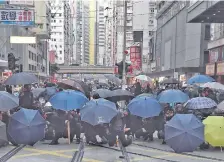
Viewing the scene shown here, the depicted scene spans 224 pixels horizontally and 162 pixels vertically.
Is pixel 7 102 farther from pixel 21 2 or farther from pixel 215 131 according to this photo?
pixel 21 2

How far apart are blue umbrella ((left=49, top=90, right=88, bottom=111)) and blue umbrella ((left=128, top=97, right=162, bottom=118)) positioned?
1457 mm

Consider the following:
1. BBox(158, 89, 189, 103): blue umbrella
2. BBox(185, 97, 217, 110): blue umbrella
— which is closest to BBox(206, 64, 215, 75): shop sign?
BBox(158, 89, 189, 103): blue umbrella

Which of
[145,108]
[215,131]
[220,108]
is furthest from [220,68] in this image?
[215,131]

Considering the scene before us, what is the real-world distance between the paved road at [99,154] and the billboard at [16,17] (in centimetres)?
1588

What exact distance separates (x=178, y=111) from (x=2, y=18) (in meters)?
17.1

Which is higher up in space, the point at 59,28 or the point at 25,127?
the point at 59,28

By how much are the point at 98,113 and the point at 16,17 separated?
17.2 metres

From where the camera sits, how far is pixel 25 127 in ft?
36.4

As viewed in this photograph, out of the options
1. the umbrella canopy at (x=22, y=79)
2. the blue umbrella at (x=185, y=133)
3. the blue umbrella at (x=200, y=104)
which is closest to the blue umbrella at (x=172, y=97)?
the blue umbrella at (x=200, y=104)

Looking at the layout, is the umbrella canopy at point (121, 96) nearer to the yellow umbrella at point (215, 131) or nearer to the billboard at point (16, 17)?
the yellow umbrella at point (215, 131)

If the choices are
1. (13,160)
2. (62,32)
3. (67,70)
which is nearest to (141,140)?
(13,160)

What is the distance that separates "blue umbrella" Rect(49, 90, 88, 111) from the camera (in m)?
11.4

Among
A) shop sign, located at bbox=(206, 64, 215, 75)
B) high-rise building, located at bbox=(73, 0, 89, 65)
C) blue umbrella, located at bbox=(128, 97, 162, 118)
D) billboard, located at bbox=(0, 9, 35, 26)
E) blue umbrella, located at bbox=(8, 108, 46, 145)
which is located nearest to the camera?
blue umbrella, located at bbox=(8, 108, 46, 145)

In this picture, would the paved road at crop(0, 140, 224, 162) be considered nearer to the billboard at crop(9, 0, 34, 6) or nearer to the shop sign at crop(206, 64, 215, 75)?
the billboard at crop(9, 0, 34, 6)
